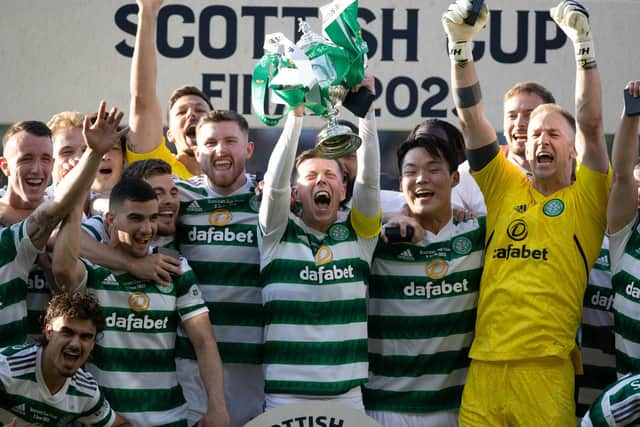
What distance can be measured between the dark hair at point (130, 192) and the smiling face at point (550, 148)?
5.05ft

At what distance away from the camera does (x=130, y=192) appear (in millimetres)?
4492

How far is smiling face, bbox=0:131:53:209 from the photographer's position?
15.1ft

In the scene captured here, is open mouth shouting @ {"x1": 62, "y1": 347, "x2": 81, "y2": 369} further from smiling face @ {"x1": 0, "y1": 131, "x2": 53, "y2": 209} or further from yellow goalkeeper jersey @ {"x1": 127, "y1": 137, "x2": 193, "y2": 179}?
yellow goalkeeper jersey @ {"x1": 127, "y1": 137, "x2": 193, "y2": 179}

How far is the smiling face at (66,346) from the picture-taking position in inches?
163

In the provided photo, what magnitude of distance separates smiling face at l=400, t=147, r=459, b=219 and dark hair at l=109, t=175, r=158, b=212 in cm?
104

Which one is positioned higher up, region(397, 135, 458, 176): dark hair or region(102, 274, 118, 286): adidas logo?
region(397, 135, 458, 176): dark hair

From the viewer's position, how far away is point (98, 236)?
4.69 metres

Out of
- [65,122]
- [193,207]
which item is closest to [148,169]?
[193,207]

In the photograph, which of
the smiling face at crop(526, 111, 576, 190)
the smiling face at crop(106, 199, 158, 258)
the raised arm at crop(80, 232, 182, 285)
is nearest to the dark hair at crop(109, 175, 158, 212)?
the smiling face at crop(106, 199, 158, 258)

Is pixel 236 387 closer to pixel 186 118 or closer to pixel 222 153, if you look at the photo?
pixel 222 153

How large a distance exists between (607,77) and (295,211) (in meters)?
2.40

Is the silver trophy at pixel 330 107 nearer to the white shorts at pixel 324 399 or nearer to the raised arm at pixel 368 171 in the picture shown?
the raised arm at pixel 368 171

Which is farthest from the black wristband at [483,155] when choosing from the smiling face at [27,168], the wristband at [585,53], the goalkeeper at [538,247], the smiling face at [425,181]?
the smiling face at [27,168]

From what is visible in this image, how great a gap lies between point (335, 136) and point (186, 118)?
5.39 feet
